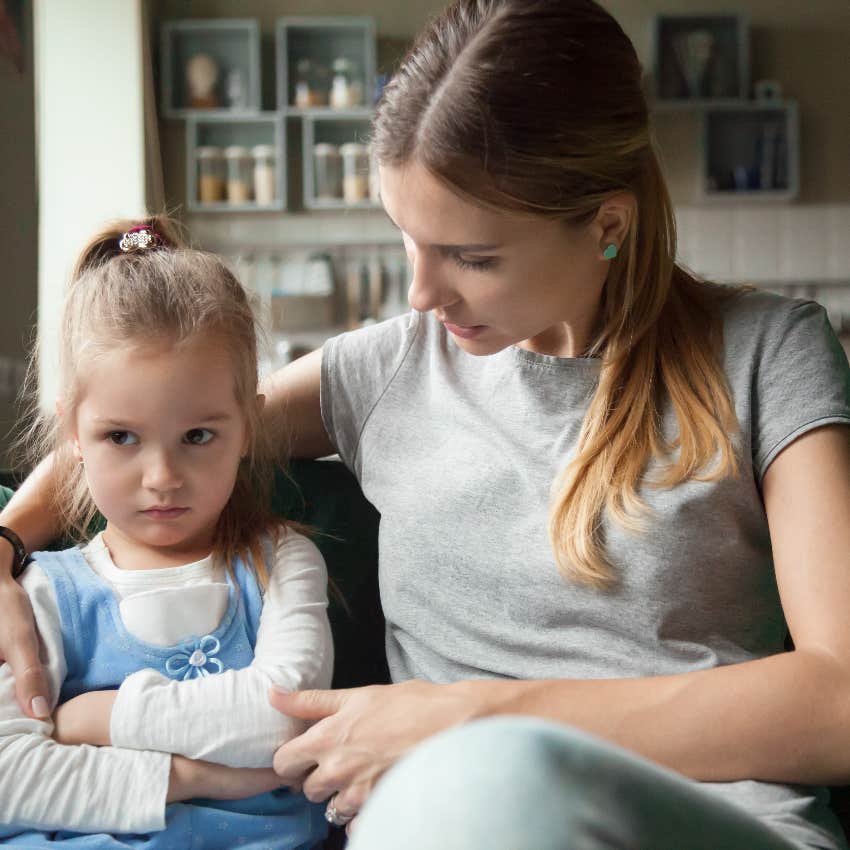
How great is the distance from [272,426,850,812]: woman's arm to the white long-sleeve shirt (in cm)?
5

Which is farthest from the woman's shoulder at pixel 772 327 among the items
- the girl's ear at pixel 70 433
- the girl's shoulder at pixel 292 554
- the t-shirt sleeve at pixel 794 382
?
the girl's ear at pixel 70 433

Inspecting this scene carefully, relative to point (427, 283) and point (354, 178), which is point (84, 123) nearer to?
point (354, 178)

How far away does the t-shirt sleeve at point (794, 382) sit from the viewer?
1108 millimetres

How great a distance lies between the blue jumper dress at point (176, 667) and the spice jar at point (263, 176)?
4.36m

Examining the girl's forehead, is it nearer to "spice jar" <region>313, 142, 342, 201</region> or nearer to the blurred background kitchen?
the blurred background kitchen

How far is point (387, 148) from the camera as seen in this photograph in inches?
46.2

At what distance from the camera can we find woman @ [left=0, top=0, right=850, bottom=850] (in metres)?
1.03

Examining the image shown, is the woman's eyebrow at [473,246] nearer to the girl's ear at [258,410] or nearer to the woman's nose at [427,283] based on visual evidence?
the woman's nose at [427,283]

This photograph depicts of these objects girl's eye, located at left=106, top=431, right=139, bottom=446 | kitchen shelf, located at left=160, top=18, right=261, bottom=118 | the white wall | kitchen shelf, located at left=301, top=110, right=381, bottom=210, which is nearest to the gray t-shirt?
girl's eye, located at left=106, top=431, right=139, bottom=446

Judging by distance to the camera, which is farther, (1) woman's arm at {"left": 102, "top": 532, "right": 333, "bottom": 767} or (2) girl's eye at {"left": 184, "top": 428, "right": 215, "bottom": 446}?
(2) girl's eye at {"left": 184, "top": 428, "right": 215, "bottom": 446}

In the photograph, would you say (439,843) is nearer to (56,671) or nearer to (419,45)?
(56,671)

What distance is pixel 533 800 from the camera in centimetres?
61

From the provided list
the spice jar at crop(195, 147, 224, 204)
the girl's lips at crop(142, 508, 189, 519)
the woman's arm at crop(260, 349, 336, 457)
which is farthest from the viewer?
the spice jar at crop(195, 147, 224, 204)

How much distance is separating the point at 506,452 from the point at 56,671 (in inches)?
22.0
